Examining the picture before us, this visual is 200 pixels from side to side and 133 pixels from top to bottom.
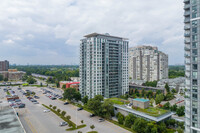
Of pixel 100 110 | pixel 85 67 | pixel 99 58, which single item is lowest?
pixel 100 110

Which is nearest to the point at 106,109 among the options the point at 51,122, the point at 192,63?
the point at 51,122

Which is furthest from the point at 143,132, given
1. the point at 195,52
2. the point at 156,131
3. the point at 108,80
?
the point at 108,80

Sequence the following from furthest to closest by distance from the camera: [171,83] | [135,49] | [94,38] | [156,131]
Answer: [135,49]
[171,83]
[94,38]
[156,131]

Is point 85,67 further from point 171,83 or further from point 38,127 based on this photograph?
point 171,83

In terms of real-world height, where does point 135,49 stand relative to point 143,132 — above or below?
above

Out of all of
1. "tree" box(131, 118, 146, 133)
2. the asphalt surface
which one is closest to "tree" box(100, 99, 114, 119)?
the asphalt surface

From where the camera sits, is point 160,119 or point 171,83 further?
point 171,83

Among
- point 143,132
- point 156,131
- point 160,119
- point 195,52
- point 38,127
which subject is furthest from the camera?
point 38,127

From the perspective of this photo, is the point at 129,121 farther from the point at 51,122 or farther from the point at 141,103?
the point at 51,122
